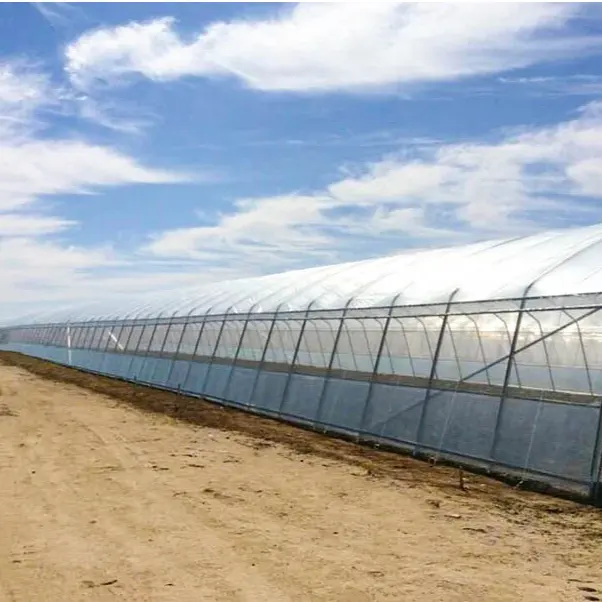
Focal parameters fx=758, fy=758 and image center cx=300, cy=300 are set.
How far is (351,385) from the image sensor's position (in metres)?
18.6

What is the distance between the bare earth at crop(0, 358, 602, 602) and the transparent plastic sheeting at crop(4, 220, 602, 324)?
527 centimetres

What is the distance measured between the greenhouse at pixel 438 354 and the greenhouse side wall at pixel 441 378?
33 mm

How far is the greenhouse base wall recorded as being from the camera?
38.5 ft

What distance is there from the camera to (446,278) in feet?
67.7

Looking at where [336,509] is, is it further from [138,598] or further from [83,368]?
[83,368]

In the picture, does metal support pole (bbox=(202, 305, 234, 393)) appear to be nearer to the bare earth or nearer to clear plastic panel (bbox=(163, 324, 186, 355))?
clear plastic panel (bbox=(163, 324, 186, 355))

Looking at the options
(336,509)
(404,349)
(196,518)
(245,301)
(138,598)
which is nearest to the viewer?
(138,598)

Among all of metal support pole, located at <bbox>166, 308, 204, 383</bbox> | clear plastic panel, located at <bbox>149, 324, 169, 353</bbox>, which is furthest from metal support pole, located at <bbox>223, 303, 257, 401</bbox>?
clear plastic panel, located at <bbox>149, 324, 169, 353</bbox>

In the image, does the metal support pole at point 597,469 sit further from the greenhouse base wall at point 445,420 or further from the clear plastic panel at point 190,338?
the clear plastic panel at point 190,338

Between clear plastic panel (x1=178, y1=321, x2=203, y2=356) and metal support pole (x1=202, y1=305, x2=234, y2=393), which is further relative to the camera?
clear plastic panel (x1=178, y1=321, x2=203, y2=356)

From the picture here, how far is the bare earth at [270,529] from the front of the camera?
7.07m

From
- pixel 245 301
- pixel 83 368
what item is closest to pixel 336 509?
pixel 245 301

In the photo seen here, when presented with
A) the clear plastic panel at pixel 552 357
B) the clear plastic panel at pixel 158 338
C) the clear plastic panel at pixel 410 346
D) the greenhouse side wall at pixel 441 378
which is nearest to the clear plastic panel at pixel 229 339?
the greenhouse side wall at pixel 441 378

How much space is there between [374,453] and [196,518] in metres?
6.52
